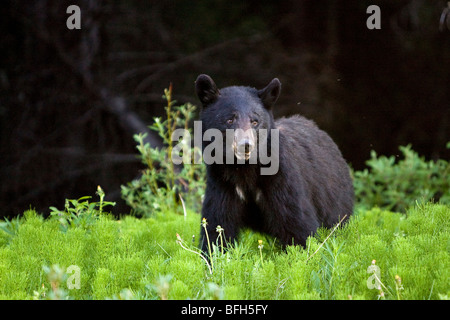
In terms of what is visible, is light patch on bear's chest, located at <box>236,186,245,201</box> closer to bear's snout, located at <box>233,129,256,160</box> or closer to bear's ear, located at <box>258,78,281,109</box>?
bear's snout, located at <box>233,129,256,160</box>

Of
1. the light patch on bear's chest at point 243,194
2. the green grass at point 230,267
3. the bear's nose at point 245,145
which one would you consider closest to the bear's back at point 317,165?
Answer: the light patch on bear's chest at point 243,194

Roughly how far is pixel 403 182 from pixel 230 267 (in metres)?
3.99

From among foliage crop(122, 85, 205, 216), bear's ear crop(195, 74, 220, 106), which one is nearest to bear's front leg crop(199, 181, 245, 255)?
bear's ear crop(195, 74, 220, 106)

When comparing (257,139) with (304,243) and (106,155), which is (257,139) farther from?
(106,155)

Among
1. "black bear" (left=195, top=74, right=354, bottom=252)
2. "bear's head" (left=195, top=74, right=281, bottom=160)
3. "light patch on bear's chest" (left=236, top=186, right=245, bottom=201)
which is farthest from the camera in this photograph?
"light patch on bear's chest" (left=236, top=186, right=245, bottom=201)

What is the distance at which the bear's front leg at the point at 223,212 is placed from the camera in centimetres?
351

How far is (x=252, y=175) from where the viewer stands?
3.51 meters

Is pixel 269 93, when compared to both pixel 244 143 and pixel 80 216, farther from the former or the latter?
pixel 80 216

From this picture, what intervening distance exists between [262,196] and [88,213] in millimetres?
1177

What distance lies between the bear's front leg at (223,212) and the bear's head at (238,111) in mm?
298

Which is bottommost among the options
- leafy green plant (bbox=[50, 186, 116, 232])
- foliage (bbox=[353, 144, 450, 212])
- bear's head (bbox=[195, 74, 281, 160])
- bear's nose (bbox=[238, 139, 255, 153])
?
foliage (bbox=[353, 144, 450, 212])

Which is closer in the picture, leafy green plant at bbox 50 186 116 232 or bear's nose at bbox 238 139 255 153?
bear's nose at bbox 238 139 255 153

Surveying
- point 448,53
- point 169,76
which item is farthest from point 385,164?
point 169,76

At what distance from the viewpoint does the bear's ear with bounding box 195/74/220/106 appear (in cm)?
359
